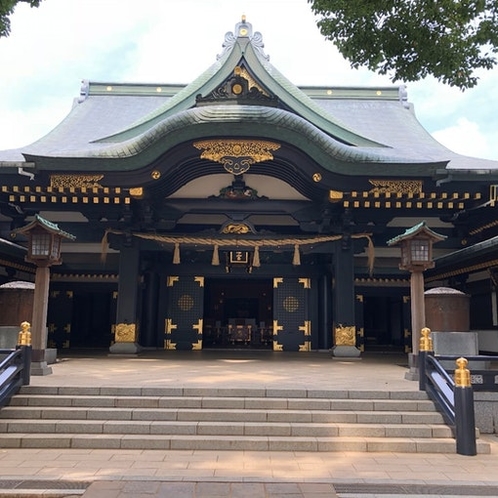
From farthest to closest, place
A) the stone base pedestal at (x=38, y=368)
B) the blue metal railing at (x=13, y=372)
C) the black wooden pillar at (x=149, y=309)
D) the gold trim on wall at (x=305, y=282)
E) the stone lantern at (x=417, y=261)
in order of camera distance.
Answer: the gold trim on wall at (x=305, y=282) → the black wooden pillar at (x=149, y=309) → the stone lantern at (x=417, y=261) → the stone base pedestal at (x=38, y=368) → the blue metal railing at (x=13, y=372)

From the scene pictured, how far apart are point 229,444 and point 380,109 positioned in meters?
18.3

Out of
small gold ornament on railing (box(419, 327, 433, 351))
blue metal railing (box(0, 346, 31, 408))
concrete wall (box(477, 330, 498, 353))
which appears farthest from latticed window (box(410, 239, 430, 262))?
blue metal railing (box(0, 346, 31, 408))

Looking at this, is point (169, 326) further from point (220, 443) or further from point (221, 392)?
point (220, 443)

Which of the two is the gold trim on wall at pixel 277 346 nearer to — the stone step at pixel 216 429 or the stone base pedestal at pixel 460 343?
the stone base pedestal at pixel 460 343

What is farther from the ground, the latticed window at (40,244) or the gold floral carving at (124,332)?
the latticed window at (40,244)

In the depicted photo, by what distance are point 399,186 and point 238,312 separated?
1196 centimetres

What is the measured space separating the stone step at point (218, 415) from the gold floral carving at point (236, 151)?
6.70 metres

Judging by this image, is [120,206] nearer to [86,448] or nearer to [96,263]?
[96,263]

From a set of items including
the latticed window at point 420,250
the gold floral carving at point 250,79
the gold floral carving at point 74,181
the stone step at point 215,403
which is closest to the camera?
the stone step at point 215,403

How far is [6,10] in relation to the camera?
5.90 m

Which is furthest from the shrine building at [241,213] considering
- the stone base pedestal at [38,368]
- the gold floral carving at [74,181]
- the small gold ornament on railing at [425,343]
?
the stone base pedestal at [38,368]

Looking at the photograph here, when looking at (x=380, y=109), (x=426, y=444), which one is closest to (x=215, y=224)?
(x=426, y=444)

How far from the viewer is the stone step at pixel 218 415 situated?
6.44 m

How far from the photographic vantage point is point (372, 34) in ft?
22.6
